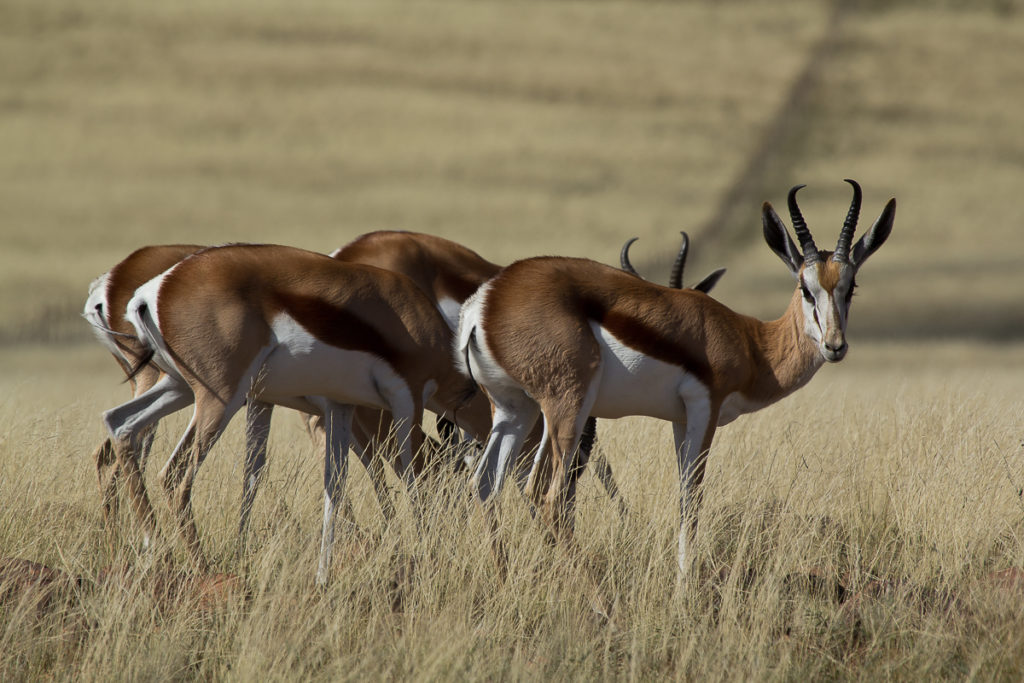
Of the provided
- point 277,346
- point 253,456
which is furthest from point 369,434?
point 277,346

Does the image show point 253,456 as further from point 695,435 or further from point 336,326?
point 695,435

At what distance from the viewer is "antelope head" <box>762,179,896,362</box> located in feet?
23.4

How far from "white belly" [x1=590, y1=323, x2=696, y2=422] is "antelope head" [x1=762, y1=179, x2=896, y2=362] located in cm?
89

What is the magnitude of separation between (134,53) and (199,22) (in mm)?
4955

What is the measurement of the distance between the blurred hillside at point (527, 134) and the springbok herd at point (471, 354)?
2853cm

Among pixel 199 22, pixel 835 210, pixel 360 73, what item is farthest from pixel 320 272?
pixel 199 22

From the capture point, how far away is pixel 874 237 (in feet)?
24.6

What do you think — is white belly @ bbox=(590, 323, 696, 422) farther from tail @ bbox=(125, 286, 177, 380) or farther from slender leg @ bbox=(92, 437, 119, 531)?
slender leg @ bbox=(92, 437, 119, 531)

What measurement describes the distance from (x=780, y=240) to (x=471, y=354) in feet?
7.28

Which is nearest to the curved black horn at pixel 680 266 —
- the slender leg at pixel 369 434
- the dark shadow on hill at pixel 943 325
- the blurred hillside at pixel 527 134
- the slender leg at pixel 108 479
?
the slender leg at pixel 369 434

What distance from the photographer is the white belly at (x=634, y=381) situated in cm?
698

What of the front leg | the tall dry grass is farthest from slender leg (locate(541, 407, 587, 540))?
the front leg

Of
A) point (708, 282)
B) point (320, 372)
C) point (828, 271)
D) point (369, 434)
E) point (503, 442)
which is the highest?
point (828, 271)

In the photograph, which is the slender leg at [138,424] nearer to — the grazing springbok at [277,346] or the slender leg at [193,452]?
the grazing springbok at [277,346]
